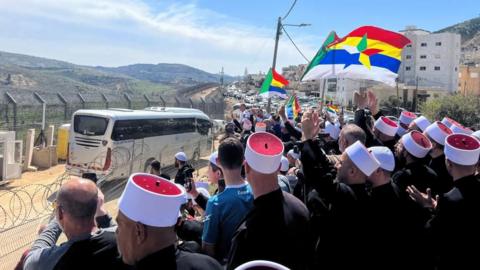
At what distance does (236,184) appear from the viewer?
11.3 feet

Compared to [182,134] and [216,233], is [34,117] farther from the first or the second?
[216,233]

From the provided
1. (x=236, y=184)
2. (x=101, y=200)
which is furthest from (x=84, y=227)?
(x=236, y=184)

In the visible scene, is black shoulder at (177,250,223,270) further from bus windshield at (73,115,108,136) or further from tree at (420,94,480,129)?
tree at (420,94,480,129)

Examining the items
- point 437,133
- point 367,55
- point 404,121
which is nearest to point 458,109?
point 367,55

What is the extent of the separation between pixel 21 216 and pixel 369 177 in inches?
398

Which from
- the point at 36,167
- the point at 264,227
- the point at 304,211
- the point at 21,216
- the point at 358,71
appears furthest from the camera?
the point at 36,167

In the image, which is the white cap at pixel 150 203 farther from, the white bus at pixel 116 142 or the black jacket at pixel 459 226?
the white bus at pixel 116 142

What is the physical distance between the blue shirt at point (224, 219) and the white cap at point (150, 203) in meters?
1.00

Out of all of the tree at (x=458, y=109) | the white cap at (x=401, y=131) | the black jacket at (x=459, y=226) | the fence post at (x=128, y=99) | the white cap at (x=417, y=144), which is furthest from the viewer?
the tree at (x=458, y=109)

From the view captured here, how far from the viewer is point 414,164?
4.38 metres

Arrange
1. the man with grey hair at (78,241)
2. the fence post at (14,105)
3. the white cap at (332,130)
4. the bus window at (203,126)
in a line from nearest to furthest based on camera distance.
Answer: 1. the man with grey hair at (78,241)
2. the white cap at (332,130)
3. the fence post at (14,105)
4. the bus window at (203,126)

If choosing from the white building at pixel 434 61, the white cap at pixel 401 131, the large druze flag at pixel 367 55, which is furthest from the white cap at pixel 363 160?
the white building at pixel 434 61

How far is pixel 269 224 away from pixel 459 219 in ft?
5.61

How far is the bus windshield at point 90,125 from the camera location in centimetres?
1519
